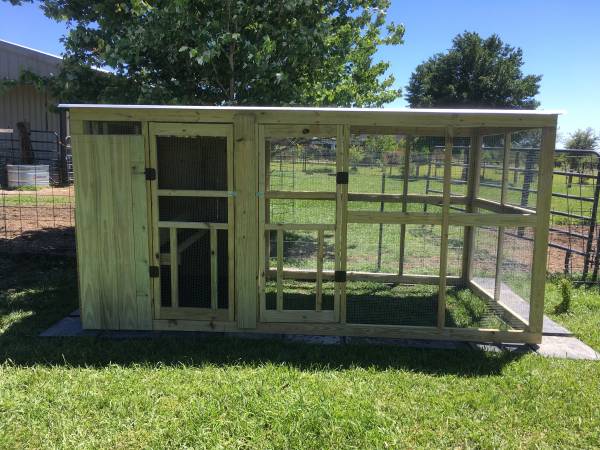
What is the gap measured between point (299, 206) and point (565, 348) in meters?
2.89

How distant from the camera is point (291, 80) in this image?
708cm

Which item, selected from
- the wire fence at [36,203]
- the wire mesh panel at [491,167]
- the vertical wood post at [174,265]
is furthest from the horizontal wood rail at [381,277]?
the wire fence at [36,203]

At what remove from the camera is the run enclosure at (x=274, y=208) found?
14.4 ft

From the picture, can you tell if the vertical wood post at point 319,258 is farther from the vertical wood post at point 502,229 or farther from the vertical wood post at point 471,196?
the vertical wood post at point 471,196

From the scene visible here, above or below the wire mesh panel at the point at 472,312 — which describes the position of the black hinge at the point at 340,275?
above

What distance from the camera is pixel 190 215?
515 cm

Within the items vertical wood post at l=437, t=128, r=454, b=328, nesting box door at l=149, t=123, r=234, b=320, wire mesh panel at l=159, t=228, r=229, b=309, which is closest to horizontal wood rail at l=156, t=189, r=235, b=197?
nesting box door at l=149, t=123, r=234, b=320

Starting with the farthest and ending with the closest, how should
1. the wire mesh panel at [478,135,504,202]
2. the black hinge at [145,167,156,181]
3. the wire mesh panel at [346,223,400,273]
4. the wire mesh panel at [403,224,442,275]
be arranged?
the wire mesh panel at [346,223,400,273]
the wire mesh panel at [403,224,442,275]
the wire mesh panel at [478,135,504,202]
the black hinge at [145,167,156,181]

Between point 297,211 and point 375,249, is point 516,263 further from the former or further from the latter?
point 297,211

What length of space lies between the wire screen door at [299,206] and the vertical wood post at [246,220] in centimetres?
9

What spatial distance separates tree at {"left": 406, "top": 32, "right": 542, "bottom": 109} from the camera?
38.1 m

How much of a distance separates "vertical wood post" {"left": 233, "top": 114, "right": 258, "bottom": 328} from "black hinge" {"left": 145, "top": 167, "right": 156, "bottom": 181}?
0.74m

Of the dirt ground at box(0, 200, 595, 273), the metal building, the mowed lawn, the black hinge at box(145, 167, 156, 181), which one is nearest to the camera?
the mowed lawn

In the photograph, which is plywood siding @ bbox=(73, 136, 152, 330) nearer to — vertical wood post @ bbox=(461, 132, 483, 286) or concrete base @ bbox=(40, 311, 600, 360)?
concrete base @ bbox=(40, 311, 600, 360)
